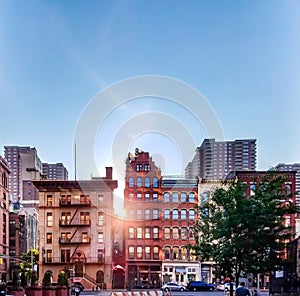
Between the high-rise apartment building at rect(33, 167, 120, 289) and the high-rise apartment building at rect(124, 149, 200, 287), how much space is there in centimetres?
667

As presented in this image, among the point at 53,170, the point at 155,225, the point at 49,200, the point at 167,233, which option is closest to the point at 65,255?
the point at 49,200

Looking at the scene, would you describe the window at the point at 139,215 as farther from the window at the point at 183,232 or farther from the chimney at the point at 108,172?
the chimney at the point at 108,172

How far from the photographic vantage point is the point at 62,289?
148ft

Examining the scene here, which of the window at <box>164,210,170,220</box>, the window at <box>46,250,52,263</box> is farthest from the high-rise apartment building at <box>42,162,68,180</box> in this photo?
the window at <box>46,250,52,263</box>

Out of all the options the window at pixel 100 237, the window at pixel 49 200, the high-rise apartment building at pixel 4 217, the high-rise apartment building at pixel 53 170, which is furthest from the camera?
the high-rise apartment building at pixel 53 170

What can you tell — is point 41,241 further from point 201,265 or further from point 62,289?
point 62,289

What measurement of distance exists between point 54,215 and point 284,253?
1935 inches

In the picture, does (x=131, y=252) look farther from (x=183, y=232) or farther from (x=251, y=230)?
(x=251, y=230)

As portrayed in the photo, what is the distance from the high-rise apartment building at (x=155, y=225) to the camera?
289 ft

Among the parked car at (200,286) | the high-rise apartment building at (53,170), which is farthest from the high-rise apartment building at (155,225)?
the high-rise apartment building at (53,170)

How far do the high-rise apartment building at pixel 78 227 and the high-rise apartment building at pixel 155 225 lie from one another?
6.67 m

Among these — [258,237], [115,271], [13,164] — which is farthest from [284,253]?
[13,164]

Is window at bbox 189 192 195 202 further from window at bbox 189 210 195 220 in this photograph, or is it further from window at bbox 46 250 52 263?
window at bbox 46 250 52 263

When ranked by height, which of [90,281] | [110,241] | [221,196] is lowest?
[90,281]
